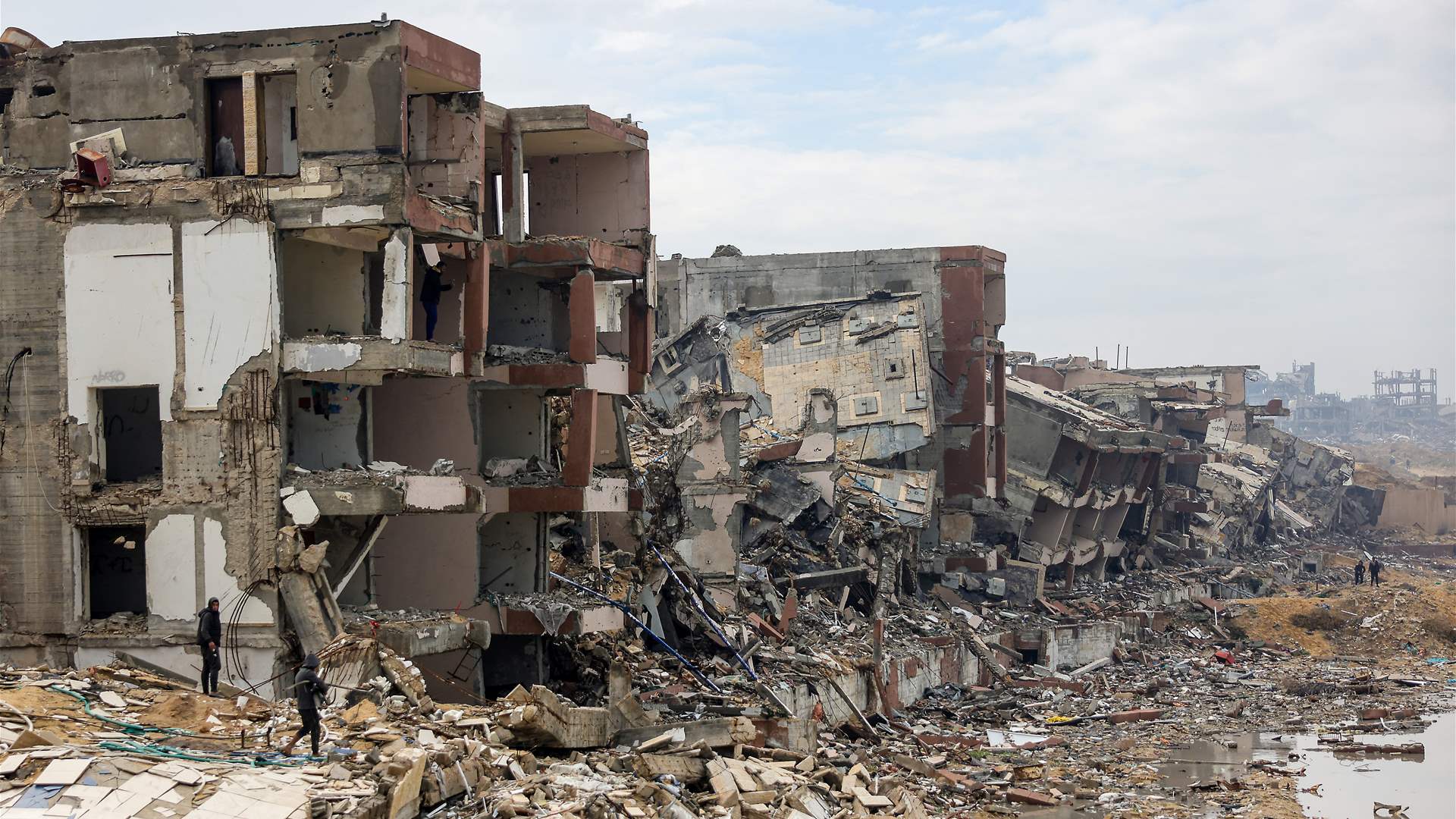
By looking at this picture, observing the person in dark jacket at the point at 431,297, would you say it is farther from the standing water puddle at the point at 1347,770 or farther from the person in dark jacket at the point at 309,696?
the standing water puddle at the point at 1347,770

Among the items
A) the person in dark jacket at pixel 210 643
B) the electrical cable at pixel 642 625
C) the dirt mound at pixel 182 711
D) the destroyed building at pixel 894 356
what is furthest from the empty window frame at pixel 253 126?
the destroyed building at pixel 894 356

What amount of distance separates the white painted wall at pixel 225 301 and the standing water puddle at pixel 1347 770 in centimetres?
1350

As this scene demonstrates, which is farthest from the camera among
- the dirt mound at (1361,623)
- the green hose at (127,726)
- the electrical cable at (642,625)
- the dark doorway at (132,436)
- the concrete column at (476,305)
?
the dirt mound at (1361,623)

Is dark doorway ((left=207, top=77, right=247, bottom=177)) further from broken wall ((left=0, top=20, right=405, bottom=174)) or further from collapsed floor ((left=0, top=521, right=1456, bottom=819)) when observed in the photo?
collapsed floor ((left=0, top=521, right=1456, bottom=819))

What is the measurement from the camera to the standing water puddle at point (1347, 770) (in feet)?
67.1

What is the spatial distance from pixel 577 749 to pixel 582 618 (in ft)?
18.6

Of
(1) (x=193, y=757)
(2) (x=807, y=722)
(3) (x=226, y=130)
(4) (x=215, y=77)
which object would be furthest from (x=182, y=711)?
(4) (x=215, y=77)

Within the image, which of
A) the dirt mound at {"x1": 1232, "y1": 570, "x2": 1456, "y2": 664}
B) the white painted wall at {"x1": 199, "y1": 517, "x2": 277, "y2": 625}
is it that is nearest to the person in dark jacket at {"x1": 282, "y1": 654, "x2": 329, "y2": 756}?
the white painted wall at {"x1": 199, "y1": 517, "x2": 277, "y2": 625}

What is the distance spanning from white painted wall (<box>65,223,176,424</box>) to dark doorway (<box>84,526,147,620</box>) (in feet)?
6.25

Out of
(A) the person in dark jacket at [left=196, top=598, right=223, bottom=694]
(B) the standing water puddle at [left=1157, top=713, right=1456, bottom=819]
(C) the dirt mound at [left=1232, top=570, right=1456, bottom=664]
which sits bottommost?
(C) the dirt mound at [left=1232, top=570, right=1456, bottom=664]

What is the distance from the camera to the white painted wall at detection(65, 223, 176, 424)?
59.9 feet

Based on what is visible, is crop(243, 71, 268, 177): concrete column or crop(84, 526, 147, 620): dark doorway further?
crop(84, 526, 147, 620): dark doorway

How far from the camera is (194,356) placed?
18.2 m

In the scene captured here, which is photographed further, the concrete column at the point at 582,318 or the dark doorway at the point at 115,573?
the concrete column at the point at 582,318
